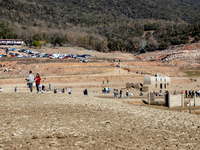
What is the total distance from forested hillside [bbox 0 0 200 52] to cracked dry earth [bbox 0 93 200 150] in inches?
3510

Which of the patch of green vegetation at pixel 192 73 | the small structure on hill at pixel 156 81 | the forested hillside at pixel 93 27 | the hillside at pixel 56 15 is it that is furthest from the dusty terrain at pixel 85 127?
the hillside at pixel 56 15

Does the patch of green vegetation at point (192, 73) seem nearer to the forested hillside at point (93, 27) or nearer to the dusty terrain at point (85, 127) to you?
the forested hillside at point (93, 27)

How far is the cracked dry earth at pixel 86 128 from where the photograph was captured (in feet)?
30.3

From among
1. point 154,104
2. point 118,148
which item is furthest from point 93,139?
point 154,104

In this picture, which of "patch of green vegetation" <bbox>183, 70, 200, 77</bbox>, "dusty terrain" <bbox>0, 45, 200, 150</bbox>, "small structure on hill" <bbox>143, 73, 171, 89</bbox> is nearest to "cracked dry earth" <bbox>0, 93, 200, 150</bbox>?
"dusty terrain" <bbox>0, 45, 200, 150</bbox>

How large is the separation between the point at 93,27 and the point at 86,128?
494ft

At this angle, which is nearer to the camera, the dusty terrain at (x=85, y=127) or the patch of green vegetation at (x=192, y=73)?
the dusty terrain at (x=85, y=127)

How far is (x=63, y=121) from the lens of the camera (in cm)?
1242

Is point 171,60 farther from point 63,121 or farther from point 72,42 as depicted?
point 63,121

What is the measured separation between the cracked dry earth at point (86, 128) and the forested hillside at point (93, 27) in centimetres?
8914

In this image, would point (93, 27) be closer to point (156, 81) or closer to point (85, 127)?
point (156, 81)

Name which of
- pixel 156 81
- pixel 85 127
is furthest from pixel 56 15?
pixel 85 127

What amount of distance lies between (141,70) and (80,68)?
14.9 meters

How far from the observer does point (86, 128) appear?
11445 millimetres
